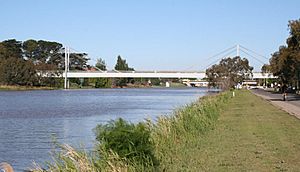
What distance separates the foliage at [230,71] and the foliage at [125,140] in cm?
9396

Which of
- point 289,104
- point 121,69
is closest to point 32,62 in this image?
point 121,69

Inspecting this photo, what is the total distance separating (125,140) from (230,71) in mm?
99678

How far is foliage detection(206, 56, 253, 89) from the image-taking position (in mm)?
109269

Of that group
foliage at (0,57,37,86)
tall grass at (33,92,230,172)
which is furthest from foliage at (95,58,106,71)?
tall grass at (33,92,230,172)

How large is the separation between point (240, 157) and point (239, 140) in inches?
169

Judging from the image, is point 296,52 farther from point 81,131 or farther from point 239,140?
point 239,140

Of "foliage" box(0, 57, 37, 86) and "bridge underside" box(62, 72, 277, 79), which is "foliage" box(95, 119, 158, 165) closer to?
"foliage" box(0, 57, 37, 86)

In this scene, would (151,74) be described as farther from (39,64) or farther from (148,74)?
(39,64)

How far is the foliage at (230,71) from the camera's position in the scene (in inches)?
4302

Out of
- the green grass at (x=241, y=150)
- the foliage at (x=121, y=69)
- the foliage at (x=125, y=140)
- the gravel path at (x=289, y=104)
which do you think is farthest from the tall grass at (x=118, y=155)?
the foliage at (x=121, y=69)

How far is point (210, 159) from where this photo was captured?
14.9m

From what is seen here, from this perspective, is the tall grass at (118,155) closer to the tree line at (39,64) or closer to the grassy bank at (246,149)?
the grassy bank at (246,149)

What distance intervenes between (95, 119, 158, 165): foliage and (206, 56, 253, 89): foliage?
94.0m

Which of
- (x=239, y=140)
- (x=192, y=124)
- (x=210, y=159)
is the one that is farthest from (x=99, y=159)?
(x=192, y=124)
